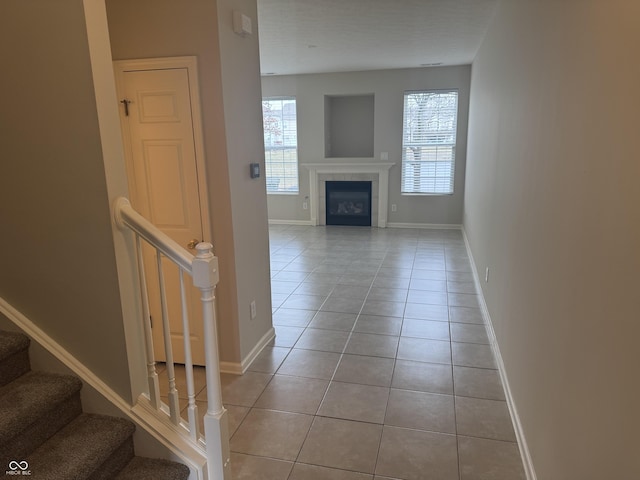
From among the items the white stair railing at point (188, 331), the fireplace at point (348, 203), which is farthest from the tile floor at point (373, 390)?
the fireplace at point (348, 203)

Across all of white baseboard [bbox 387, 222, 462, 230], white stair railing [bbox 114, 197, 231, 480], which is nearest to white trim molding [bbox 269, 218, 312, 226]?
white baseboard [bbox 387, 222, 462, 230]

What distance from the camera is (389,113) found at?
24.6ft

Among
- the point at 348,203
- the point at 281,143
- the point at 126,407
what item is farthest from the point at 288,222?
the point at 126,407

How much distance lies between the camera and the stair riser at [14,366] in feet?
5.62

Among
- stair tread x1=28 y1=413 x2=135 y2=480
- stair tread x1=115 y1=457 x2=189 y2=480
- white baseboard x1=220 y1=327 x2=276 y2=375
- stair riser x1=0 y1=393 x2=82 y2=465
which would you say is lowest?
white baseboard x1=220 y1=327 x2=276 y2=375

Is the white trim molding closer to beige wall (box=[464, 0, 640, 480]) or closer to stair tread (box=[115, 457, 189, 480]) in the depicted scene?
beige wall (box=[464, 0, 640, 480])

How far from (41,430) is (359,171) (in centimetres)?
668

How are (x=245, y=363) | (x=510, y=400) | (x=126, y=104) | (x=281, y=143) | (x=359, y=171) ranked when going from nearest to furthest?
(x=510, y=400), (x=126, y=104), (x=245, y=363), (x=359, y=171), (x=281, y=143)

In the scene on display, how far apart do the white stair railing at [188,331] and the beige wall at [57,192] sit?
0.34 ft

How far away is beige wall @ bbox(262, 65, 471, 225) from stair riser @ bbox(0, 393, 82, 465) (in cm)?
666

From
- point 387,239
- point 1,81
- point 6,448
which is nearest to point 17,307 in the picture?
point 6,448

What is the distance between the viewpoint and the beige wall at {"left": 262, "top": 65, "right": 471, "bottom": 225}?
7242 mm

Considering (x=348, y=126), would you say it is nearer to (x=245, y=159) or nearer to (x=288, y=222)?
(x=288, y=222)

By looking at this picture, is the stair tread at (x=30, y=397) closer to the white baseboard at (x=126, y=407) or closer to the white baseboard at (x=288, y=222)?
the white baseboard at (x=126, y=407)
